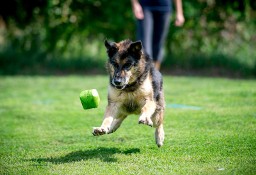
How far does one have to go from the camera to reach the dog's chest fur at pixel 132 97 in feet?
18.5

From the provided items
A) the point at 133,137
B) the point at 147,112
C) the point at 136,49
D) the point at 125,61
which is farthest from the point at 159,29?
the point at 147,112

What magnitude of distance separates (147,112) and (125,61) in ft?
2.21

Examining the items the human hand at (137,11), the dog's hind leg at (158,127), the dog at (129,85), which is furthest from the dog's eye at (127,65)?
the human hand at (137,11)

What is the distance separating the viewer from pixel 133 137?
6438 mm

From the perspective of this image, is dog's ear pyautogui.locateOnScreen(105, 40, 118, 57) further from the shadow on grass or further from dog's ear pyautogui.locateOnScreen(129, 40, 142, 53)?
the shadow on grass

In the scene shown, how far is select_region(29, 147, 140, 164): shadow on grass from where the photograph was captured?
5359 mm

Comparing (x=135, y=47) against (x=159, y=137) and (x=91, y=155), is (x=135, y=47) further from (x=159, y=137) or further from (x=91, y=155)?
(x=91, y=155)

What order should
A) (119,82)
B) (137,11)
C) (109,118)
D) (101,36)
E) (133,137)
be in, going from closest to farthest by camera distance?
(119,82) < (109,118) < (133,137) < (137,11) < (101,36)

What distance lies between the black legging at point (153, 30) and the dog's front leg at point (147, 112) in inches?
115

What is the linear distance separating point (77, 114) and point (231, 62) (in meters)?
7.39

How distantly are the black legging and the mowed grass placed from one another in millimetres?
1106

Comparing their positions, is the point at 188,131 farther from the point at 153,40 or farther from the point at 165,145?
the point at 153,40

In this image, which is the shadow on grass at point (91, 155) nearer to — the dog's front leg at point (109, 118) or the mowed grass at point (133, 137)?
the mowed grass at point (133, 137)

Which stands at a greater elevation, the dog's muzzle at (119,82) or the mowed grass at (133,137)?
the dog's muzzle at (119,82)
